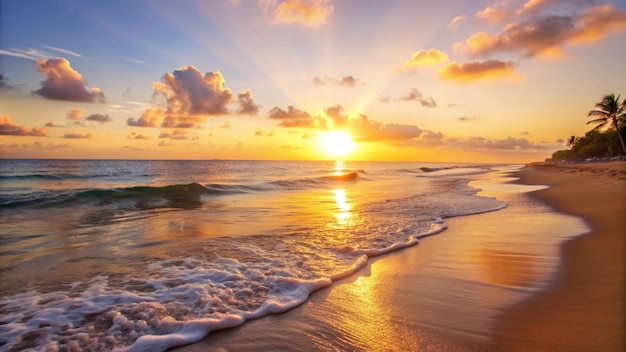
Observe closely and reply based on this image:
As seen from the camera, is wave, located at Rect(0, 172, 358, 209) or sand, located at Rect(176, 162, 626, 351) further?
wave, located at Rect(0, 172, 358, 209)

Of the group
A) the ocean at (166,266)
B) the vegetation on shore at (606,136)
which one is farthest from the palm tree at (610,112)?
the ocean at (166,266)

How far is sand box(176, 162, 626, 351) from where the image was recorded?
9.91 ft

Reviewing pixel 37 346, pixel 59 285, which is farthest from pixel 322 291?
pixel 59 285

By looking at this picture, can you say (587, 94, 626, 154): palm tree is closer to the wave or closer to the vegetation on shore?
the vegetation on shore

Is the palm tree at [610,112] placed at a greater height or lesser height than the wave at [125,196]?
greater

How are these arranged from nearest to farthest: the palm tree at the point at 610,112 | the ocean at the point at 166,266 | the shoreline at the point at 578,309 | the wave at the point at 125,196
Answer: the shoreline at the point at 578,309
the ocean at the point at 166,266
the wave at the point at 125,196
the palm tree at the point at 610,112

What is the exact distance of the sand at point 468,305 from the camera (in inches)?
119

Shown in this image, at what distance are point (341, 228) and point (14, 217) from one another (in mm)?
10952

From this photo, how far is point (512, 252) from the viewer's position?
595 cm

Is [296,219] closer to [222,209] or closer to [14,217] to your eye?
[222,209]

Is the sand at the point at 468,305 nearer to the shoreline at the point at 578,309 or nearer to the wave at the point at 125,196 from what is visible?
the shoreline at the point at 578,309

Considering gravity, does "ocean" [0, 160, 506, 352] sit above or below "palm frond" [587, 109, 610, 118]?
below

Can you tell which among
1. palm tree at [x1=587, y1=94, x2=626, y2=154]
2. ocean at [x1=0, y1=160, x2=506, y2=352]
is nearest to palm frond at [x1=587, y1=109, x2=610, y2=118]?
palm tree at [x1=587, y1=94, x2=626, y2=154]

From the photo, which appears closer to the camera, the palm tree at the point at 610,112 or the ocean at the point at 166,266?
the ocean at the point at 166,266
